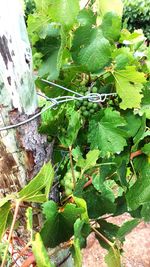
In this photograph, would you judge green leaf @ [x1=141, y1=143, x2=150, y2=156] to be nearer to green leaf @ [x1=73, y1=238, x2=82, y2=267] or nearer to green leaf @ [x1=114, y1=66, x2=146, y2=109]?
green leaf @ [x1=114, y1=66, x2=146, y2=109]

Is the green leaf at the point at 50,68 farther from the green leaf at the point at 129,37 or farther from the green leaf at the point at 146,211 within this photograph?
the green leaf at the point at 146,211

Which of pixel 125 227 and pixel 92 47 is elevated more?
pixel 92 47

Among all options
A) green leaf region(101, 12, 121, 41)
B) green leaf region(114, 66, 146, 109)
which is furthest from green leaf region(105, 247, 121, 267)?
green leaf region(101, 12, 121, 41)

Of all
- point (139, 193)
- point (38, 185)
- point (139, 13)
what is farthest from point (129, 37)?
point (139, 13)

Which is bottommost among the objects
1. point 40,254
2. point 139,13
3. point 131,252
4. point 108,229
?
point 131,252

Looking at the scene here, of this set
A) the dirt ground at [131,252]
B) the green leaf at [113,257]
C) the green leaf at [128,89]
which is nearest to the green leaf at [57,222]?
the green leaf at [113,257]

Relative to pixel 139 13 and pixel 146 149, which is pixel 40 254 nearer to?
pixel 146 149

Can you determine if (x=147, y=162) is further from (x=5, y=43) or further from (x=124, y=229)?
(x=5, y=43)
